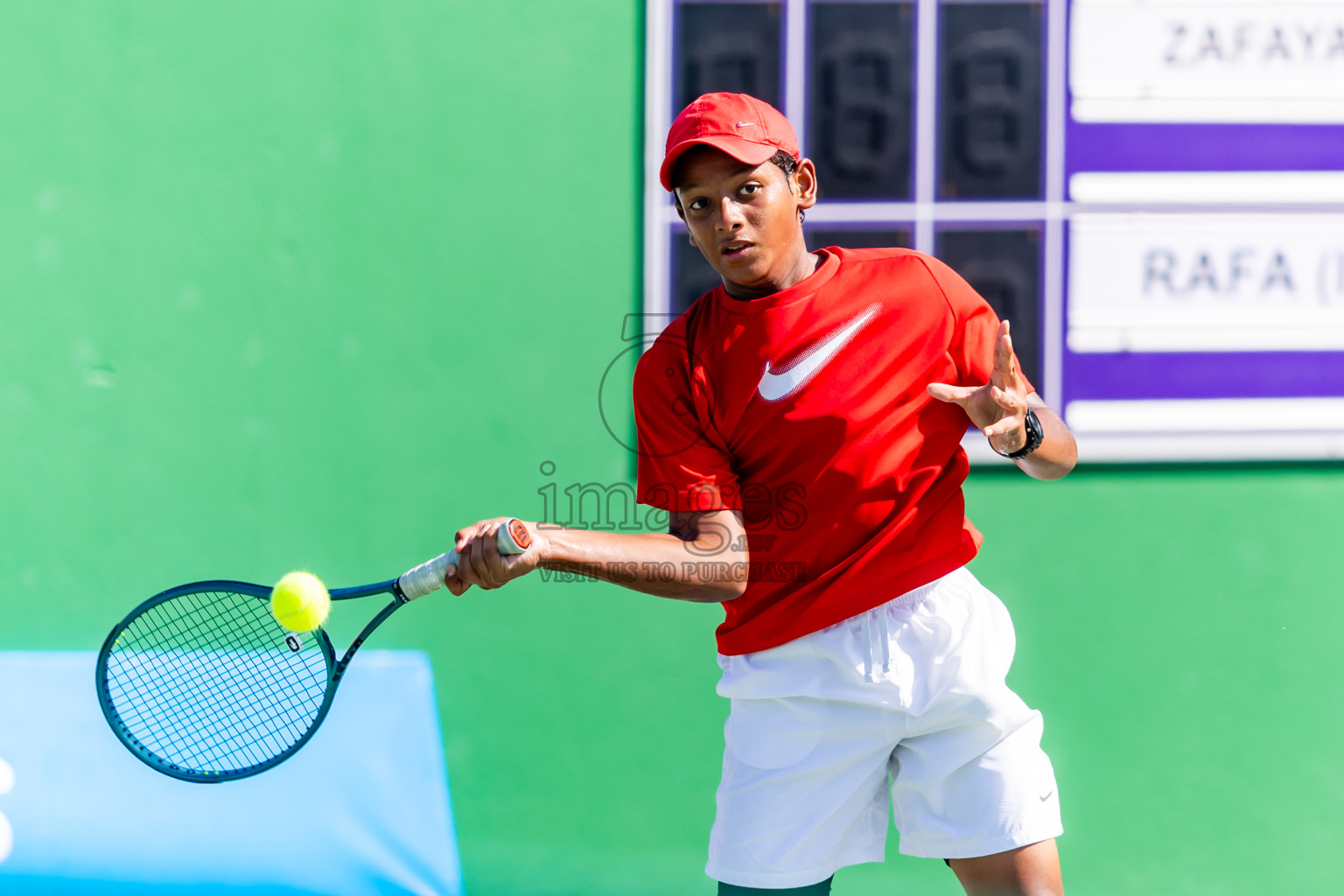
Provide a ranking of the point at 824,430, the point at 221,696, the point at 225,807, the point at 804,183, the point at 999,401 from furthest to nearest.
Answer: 1. the point at 225,807
2. the point at 221,696
3. the point at 804,183
4. the point at 824,430
5. the point at 999,401

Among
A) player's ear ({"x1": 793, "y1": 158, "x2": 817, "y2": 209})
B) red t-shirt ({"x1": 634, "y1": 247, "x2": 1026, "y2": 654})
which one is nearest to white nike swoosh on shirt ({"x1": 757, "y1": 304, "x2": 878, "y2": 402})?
red t-shirt ({"x1": 634, "y1": 247, "x2": 1026, "y2": 654})

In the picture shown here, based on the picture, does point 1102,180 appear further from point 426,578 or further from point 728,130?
point 426,578

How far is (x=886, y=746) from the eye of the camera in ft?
6.62

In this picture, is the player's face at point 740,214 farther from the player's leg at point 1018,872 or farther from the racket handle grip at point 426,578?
the player's leg at point 1018,872

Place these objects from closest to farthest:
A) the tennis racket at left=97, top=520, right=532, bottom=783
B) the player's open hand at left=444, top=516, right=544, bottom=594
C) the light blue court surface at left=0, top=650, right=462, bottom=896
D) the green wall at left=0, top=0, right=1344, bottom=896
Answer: the player's open hand at left=444, top=516, right=544, bottom=594 < the tennis racket at left=97, top=520, right=532, bottom=783 < the light blue court surface at left=0, top=650, right=462, bottom=896 < the green wall at left=0, top=0, right=1344, bottom=896

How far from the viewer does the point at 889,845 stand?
3.01m

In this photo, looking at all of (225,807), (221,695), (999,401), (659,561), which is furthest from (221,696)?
(999,401)

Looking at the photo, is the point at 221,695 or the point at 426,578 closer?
the point at 426,578

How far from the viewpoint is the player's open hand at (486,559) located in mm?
1841

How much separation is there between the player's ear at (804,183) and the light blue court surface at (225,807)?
165cm

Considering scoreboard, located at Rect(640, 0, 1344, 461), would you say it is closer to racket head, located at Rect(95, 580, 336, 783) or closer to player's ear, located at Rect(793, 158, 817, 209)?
player's ear, located at Rect(793, 158, 817, 209)

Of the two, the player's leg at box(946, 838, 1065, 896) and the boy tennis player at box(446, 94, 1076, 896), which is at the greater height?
the boy tennis player at box(446, 94, 1076, 896)

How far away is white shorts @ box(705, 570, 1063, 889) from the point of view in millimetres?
1961

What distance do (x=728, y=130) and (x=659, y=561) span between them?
76cm
